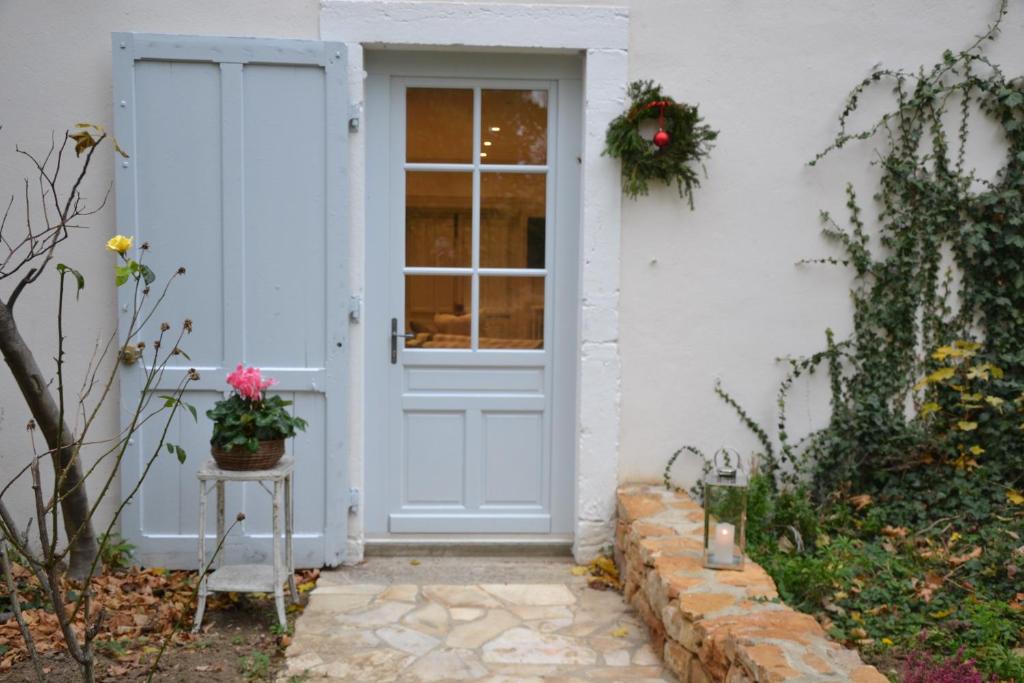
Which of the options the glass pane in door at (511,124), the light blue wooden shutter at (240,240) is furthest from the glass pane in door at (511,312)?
the light blue wooden shutter at (240,240)

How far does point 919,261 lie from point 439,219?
237 cm

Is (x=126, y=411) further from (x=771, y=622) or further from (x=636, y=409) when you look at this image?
(x=771, y=622)

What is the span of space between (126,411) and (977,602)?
365 centimetres

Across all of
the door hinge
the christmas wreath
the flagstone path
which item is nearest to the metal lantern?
the flagstone path

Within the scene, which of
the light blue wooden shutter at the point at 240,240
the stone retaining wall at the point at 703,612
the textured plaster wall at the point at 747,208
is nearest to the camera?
the stone retaining wall at the point at 703,612

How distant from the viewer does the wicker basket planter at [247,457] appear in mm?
3428

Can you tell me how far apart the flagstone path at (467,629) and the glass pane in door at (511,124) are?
79.4 inches

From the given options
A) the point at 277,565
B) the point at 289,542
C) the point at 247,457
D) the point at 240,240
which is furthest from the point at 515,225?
the point at 277,565

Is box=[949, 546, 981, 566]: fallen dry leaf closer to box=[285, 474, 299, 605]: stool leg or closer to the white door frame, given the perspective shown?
the white door frame

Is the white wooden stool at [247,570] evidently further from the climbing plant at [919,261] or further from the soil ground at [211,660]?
the climbing plant at [919,261]

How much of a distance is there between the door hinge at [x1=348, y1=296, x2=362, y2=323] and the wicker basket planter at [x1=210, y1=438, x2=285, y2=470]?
770mm

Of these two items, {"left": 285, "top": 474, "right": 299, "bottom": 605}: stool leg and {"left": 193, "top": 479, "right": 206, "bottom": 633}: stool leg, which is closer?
{"left": 193, "top": 479, "right": 206, "bottom": 633}: stool leg

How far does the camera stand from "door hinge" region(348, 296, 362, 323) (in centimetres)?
403

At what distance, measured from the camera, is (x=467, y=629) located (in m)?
3.50
